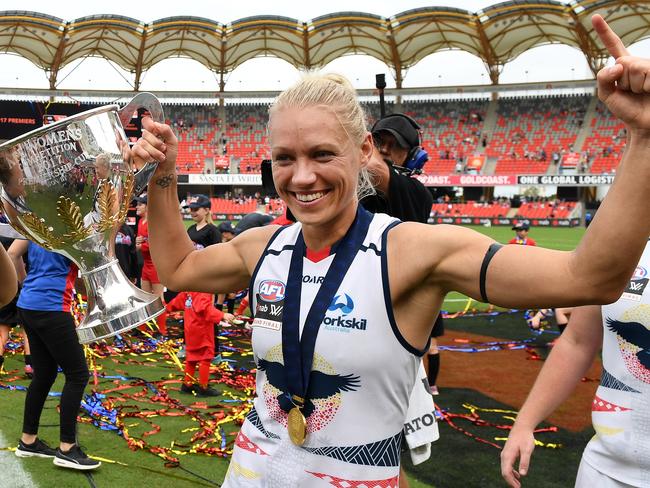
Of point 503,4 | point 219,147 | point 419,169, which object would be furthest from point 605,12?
point 419,169

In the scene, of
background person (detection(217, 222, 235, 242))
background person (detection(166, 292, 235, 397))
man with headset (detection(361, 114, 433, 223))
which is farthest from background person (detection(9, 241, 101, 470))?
background person (detection(217, 222, 235, 242))

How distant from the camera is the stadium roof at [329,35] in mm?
35281

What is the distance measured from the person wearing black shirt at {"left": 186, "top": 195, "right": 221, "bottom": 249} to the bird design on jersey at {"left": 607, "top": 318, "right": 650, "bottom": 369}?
221 inches

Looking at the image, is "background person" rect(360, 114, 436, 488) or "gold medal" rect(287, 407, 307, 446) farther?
"background person" rect(360, 114, 436, 488)

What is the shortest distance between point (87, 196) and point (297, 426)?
89 centimetres

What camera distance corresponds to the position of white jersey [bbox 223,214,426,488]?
4.82 feet

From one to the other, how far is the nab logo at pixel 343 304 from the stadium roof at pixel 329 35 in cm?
3364

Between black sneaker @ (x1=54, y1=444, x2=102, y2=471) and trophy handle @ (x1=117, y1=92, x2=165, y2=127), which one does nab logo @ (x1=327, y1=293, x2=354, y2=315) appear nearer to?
trophy handle @ (x1=117, y1=92, x2=165, y2=127)

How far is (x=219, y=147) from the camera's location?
47844mm

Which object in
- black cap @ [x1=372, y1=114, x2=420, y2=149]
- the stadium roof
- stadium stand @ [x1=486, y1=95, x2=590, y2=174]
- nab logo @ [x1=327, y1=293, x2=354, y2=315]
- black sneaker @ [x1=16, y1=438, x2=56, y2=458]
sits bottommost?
black sneaker @ [x1=16, y1=438, x2=56, y2=458]

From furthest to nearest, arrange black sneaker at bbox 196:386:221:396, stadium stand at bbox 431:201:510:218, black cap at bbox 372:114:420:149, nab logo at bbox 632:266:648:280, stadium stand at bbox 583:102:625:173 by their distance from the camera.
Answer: stadium stand at bbox 583:102:625:173 < stadium stand at bbox 431:201:510:218 < black sneaker at bbox 196:386:221:396 < black cap at bbox 372:114:420:149 < nab logo at bbox 632:266:648:280

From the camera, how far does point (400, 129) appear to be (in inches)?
116

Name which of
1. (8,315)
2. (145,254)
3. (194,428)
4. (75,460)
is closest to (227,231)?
(145,254)

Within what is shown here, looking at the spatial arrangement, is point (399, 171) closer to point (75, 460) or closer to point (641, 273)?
point (641, 273)
